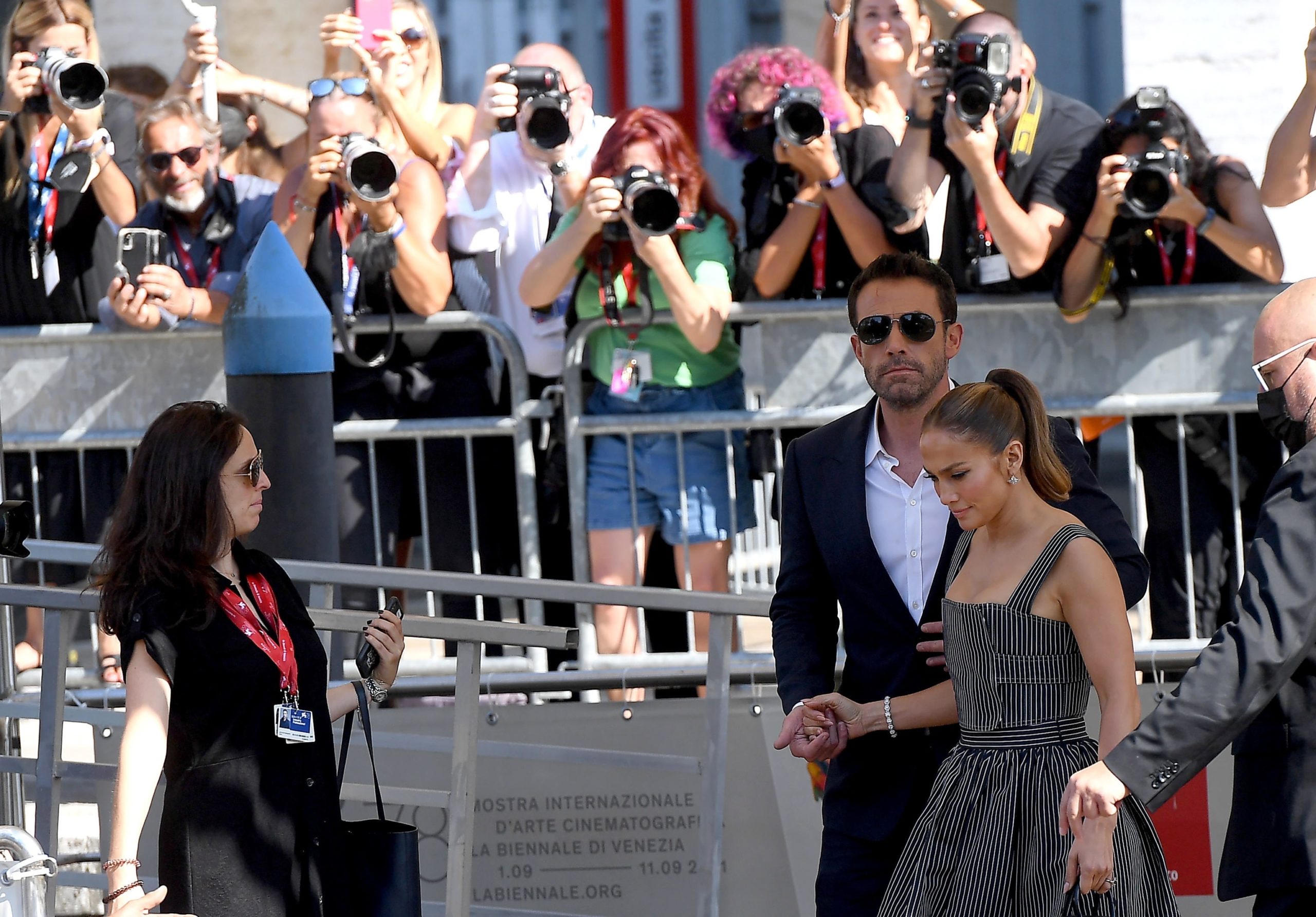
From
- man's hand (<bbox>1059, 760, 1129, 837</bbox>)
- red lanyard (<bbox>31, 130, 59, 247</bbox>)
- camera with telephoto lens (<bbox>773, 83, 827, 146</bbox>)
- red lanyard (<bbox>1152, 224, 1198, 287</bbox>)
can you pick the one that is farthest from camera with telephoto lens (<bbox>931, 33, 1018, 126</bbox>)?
red lanyard (<bbox>31, 130, 59, 247</bbox>)

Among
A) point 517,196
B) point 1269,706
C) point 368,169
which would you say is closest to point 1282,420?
point 1269,706

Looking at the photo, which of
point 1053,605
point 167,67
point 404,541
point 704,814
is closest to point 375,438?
point 404,541

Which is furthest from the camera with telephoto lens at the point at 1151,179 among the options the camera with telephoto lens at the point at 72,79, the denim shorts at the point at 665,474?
the camera with telephoto lens at the point at 72,79

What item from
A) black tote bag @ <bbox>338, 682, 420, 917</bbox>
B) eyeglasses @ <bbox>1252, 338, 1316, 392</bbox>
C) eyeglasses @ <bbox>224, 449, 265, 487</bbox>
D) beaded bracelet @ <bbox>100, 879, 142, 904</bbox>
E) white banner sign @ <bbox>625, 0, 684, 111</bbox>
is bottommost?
black tote bag @ <bbox>338, 682, 420, 917</bbox>

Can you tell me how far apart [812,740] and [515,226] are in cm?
289

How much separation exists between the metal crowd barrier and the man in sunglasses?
1916mm

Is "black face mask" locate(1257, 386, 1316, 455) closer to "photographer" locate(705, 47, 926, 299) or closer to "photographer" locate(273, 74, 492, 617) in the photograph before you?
"photographer" locate(705, 47, 926, 299)

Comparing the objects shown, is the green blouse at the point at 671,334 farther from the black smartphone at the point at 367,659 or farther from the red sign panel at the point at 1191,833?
the black smartphone at the point at 367,659

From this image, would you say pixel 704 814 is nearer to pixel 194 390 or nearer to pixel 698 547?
pixel 698 547

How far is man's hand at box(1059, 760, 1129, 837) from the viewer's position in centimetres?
281

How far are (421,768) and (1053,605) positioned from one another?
2451 mm

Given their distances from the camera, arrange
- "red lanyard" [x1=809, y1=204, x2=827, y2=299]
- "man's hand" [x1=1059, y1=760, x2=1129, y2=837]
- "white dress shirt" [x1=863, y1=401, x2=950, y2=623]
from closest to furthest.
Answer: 1. "man's hand" [x1=1059, y1=760, x2=1129, y2=837]
2. "white dress shirt" [x1=863, y1=401, x2=950, y2=623]
3. "red lanyard" [x1=809, y1=204, x2=827, y2=299]

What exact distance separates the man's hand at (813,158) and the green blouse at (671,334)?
1.01 ft

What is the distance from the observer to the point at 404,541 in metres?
5.81
